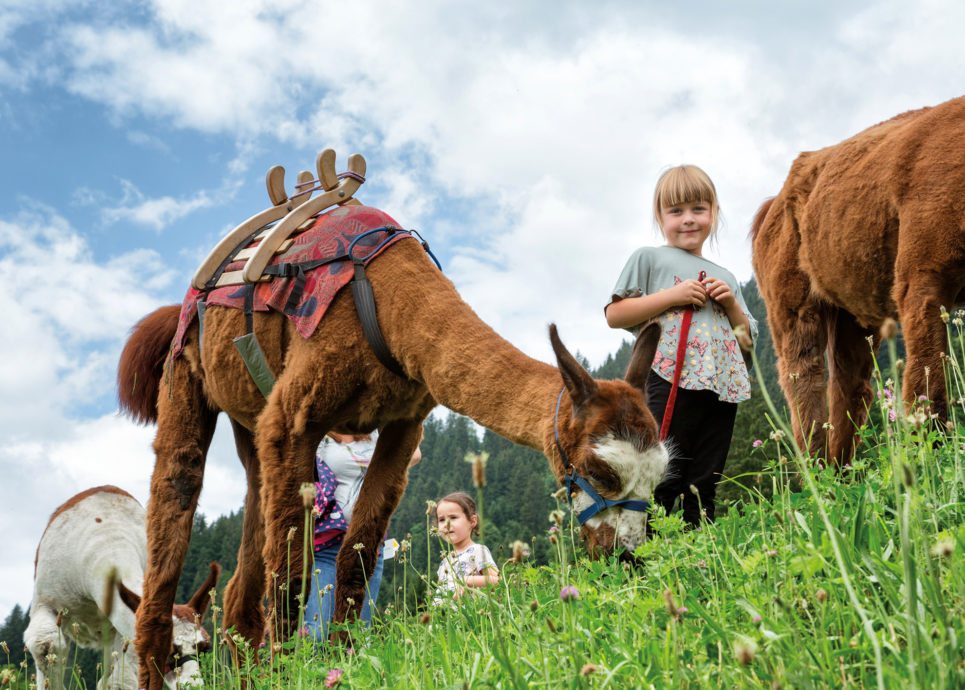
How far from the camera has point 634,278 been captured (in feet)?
17.0

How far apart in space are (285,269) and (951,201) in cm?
399

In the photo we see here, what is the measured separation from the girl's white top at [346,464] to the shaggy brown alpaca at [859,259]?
324 cm

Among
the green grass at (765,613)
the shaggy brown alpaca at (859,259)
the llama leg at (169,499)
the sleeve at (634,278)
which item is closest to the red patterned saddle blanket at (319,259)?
the llama leg at (169,499)

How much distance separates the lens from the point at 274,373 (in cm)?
508

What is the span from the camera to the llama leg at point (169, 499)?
5227 millimetres

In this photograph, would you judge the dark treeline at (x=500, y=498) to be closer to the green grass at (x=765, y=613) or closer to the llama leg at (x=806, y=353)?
the llama leg at (x=806, y=353)

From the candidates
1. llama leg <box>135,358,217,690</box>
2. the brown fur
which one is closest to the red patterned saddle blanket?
llama leg <box>135,358,217,690</box>

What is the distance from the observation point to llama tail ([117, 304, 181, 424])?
6273 mm

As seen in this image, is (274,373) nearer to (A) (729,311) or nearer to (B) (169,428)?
(B) (169,428)

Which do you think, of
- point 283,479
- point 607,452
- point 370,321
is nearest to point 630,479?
point 607,452

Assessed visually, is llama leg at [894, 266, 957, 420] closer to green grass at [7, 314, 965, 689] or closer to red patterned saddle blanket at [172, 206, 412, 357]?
green grass at [7, 314, 965, 689]

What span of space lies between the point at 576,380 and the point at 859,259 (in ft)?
10.9

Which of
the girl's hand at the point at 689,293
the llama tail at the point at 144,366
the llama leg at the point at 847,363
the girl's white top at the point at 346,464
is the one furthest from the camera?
the llama leg at the point at 847,363

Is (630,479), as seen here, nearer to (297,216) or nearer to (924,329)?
(924,329)
